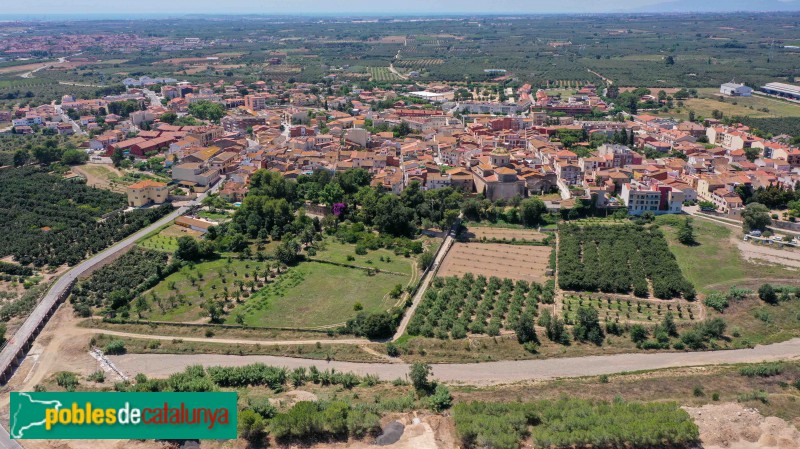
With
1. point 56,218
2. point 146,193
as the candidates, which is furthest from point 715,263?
point 56,218

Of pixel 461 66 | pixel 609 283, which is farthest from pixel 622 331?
pixel 461 66

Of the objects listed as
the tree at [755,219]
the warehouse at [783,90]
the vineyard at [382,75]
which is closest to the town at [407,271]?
the tree at [755,219]

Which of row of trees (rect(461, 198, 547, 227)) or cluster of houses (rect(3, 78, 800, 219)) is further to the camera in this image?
cluster of houses (rect(3, 78, 800, 219))

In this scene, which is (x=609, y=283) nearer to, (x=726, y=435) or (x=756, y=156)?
(x=726, y=435)

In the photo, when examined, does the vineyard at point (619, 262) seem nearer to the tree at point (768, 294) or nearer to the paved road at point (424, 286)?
the tree at point (768, 294)

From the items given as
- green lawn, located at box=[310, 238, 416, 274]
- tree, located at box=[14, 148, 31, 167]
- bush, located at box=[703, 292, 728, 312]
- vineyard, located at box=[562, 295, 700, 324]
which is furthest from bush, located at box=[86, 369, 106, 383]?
tree, located at box=[14, 148, 31, 167]

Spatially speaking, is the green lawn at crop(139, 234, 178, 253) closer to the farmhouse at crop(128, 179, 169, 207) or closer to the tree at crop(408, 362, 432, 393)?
the farmhouse at crop(128, 179, 169, 207)

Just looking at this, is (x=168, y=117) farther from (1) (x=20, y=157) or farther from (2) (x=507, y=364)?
(2) (x=507, y=364)
